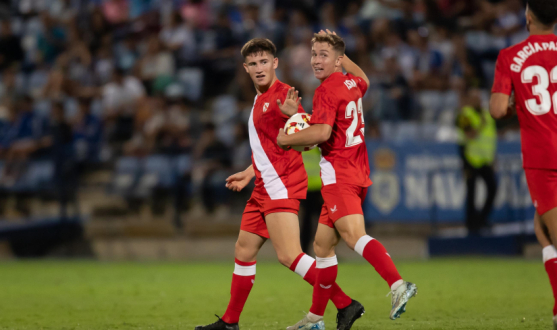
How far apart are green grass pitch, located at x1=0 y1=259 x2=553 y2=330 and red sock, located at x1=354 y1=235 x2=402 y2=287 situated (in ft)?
2.69

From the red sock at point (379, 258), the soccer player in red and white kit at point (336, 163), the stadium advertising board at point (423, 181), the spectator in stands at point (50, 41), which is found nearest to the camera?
the red sock at point (379, 258)

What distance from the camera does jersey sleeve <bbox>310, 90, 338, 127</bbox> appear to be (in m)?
5.20

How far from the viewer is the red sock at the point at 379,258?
5.04m

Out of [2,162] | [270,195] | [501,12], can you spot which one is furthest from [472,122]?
[2,162]

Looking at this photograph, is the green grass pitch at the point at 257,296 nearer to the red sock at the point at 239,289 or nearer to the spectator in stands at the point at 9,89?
the red sock at the point at 239,289

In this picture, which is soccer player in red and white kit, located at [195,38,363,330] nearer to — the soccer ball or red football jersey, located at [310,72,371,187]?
the soccer ball

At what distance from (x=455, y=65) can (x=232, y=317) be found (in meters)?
10.3

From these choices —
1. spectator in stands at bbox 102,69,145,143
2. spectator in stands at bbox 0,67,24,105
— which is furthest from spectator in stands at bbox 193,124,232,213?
spectator in stands at bbox 0,67,24,105

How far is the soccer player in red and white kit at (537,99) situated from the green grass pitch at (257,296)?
1.46 metres

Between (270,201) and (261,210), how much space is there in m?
0.11

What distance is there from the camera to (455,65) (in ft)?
47.6

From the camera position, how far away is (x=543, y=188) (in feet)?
14.9

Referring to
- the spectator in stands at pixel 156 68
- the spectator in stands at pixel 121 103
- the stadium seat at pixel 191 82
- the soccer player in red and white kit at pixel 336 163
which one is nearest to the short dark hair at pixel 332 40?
the soccer player in red and white kit at pixel 336 163

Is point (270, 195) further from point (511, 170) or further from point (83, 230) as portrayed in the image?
point (83, 230)
